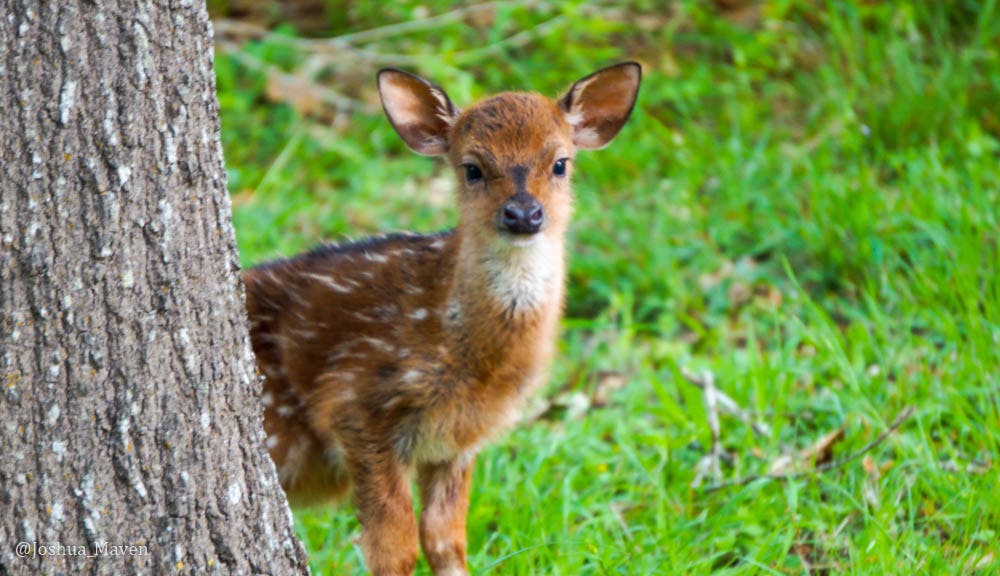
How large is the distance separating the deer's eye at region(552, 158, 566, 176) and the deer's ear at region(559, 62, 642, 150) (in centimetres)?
22

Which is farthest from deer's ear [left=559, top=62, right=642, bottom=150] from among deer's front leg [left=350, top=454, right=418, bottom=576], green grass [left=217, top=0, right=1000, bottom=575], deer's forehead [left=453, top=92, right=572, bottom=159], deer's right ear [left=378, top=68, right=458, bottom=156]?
deer's front leg [left=350, top=454, right=418, bottom=576]

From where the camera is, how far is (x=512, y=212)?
3.97 metres

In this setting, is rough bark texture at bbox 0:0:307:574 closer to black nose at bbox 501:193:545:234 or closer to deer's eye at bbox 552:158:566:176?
black nose at bbox 501:193:545:234

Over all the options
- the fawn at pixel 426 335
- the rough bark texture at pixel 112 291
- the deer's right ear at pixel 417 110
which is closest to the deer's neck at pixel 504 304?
the fawn at pixel 426 335

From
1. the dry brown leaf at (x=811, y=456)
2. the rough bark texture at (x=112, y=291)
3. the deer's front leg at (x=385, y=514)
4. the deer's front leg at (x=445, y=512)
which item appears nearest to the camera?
the rough bark texture at (x=112, y=291)

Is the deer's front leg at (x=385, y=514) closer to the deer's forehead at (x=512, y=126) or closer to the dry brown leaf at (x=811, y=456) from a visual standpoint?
the deer's forehead at (x=512, y=126)

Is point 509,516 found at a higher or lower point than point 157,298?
lower

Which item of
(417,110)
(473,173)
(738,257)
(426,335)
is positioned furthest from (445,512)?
(738,257)

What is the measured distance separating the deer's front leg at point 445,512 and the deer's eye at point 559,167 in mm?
897

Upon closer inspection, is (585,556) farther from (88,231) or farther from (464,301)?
(88,231)

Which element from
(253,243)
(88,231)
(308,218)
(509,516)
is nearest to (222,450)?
(88,231)

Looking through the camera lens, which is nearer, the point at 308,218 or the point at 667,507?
the point at 667,507

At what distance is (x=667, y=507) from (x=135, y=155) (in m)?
2.12

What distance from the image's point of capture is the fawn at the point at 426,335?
3.97 meters
